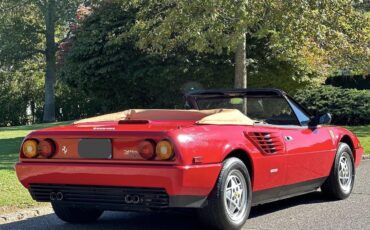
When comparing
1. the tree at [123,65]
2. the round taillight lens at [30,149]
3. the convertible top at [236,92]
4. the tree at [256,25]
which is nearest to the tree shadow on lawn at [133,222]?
the round taillight lens at [30,149]

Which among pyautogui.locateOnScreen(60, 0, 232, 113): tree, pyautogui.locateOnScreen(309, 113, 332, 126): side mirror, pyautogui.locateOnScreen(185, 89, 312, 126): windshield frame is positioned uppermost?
pyautogui.locateOnScreen(60, 0, 232, 113): tree

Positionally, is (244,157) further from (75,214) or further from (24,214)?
(24,214)

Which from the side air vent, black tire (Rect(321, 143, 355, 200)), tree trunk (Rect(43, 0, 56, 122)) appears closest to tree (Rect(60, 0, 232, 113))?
black tire (Rect(321, 143, 355, 200))

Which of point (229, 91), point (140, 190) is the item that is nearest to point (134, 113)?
point (229, 91)

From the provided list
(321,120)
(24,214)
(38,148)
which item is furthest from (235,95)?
(24,214)

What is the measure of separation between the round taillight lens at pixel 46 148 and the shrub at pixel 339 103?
16213 mm

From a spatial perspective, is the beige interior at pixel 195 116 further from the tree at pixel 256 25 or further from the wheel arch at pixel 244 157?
the tree at pixel 256 25

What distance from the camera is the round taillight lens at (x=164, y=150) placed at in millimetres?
5430

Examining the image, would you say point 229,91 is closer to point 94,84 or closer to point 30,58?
point 94,84

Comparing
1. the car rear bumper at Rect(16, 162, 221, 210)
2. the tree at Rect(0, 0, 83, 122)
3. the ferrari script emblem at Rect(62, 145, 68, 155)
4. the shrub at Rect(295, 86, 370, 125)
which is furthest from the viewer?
the tree at Rect(0, 0, 83, 122)

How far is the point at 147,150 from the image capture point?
217 inches

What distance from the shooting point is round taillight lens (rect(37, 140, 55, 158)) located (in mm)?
5910

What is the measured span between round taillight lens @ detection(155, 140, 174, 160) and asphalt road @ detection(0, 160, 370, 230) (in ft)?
4.27

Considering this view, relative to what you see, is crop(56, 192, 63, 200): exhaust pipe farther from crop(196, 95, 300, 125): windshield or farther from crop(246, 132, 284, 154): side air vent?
crop(196, 95, 300, 125): windshield
